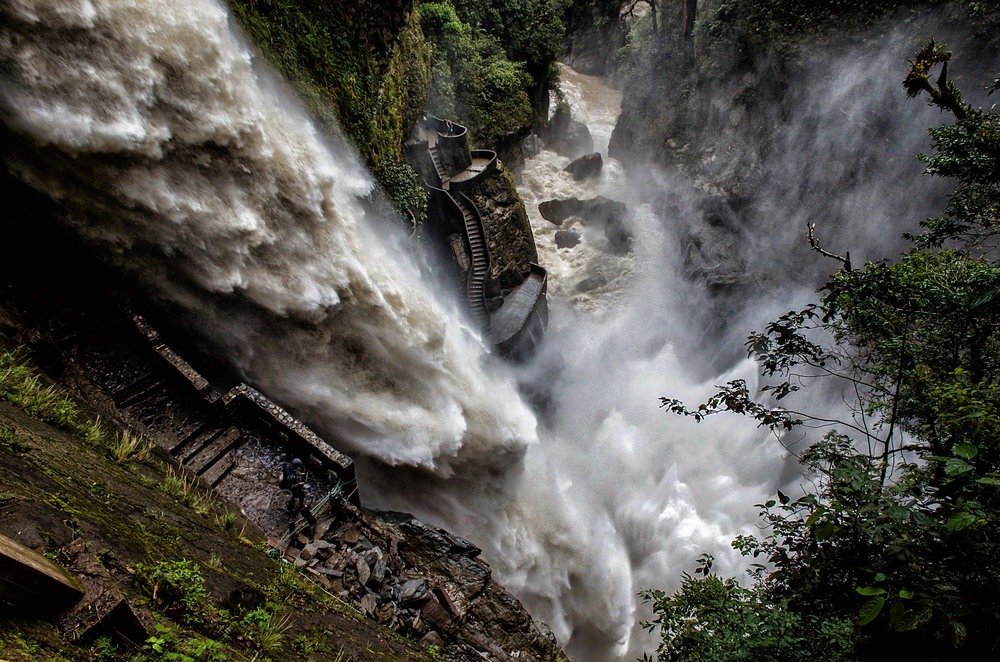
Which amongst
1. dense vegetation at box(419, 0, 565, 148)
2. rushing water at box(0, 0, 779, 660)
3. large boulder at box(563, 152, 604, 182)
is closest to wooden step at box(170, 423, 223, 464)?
rushing water at box(0, 0, 779, 660)

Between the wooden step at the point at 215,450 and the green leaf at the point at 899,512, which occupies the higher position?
the green leaf at the point at 899,512

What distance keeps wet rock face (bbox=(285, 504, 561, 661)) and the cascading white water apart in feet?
6.23

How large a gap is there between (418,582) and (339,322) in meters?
4.47

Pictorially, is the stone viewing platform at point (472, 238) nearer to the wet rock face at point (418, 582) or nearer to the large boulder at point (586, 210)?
the large boulder at point (586, 210)

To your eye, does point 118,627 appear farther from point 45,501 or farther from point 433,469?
point 433,469

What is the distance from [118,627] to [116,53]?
645 centimetres

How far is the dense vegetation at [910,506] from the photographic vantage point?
2.82 m

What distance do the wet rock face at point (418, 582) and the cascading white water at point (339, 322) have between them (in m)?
1.90

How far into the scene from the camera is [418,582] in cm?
660

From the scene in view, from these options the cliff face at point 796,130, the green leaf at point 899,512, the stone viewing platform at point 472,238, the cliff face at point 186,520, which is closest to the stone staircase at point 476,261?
the stone viewing platform at point 472,238

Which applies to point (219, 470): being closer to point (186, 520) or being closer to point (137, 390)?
point (137, 390)

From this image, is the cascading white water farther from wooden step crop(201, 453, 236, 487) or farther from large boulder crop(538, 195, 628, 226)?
large boulder crop(538, 195, 628, 226)

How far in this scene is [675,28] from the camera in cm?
2472

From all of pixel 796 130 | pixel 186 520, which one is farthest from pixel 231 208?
pixel 796 130
